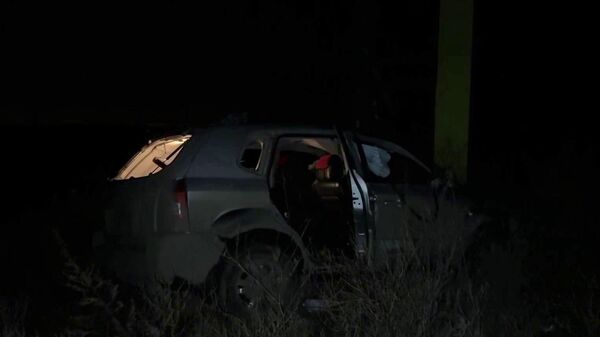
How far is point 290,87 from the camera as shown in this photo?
17062mm

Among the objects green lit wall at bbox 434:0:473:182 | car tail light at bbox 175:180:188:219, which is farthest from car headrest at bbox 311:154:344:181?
green lit wall at bbox 434:0:473:182

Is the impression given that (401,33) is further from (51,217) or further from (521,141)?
(51,217)

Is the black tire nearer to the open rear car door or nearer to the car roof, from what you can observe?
the open rear car door

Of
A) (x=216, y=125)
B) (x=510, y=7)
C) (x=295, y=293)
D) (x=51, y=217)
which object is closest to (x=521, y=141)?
(x=510, y=7)

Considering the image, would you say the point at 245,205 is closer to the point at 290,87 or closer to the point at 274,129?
the point at 274,129

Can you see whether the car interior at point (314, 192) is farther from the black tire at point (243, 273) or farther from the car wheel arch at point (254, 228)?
the black tire at point (243, 273)

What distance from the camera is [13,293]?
7.58 meters

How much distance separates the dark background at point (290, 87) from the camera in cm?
1321

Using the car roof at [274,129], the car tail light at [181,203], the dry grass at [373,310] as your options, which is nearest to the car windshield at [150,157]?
the car roof at [274,129]

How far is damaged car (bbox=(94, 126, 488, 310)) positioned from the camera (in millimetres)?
6555

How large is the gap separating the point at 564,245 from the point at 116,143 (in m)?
10.6

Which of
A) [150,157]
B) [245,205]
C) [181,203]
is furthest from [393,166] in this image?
[150,157]

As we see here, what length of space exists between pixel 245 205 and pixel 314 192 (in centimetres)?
88

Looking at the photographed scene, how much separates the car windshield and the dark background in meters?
2.48
